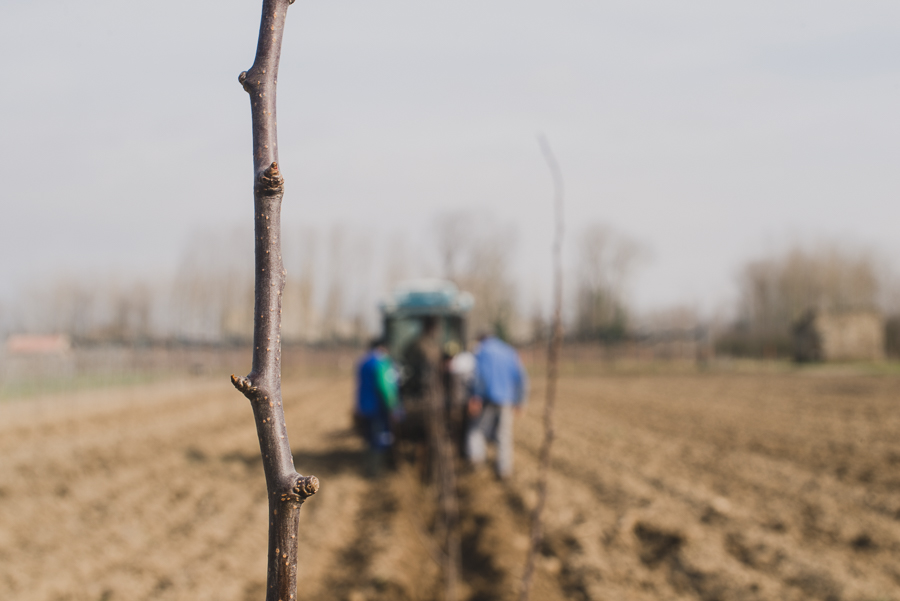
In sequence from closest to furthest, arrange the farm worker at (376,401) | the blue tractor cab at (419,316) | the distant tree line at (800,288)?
the farm worker at (376,401)
the blue tractor cab at (419,316)
the distant tree line at (800,288)

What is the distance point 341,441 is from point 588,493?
657 centimetres

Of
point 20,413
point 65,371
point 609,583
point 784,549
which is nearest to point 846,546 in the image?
point 784,549

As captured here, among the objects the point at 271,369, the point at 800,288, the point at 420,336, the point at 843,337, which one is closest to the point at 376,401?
the point at 420,336

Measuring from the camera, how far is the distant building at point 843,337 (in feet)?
131

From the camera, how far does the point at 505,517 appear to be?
7434mm

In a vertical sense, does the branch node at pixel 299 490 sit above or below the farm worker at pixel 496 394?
above

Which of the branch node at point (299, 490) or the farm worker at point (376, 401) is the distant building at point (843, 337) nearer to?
the farm worker at point (376, 401)

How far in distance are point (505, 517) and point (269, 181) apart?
708cm

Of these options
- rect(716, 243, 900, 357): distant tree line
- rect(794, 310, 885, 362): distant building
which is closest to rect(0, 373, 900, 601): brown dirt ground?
rect(794, 310, 885, 362): distant building

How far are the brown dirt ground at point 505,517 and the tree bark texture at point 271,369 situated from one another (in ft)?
15.7

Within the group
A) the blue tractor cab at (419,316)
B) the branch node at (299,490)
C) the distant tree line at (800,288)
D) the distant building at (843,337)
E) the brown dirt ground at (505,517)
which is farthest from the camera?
the distant tree line at (800,288)

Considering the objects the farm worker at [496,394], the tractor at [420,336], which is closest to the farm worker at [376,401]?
the tractor at [420,336]

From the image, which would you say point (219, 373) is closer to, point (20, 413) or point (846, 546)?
point (20, 413)

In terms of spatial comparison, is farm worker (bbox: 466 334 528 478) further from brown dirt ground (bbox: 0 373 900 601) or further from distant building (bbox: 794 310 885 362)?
distant building (bbox: 794 310 885 362)
